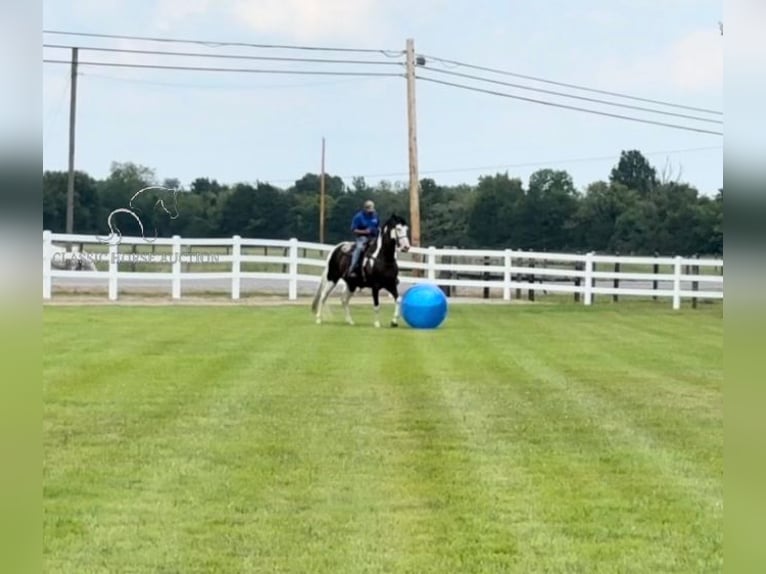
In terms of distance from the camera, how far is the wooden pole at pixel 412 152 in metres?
25.9

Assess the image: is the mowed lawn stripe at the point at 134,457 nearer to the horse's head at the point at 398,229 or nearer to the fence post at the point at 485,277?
the horse's head at the point at 398,229

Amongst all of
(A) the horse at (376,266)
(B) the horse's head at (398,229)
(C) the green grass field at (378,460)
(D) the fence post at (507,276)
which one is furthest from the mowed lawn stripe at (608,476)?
(D) the fence post at (507,276)

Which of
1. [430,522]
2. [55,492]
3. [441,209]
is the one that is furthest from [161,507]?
[441,209]

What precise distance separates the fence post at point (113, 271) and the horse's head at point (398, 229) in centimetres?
773

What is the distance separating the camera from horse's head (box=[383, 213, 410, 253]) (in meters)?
16.6

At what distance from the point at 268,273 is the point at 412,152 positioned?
463cm

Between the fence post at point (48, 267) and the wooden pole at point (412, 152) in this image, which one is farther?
the wooden pole at point (412, 152)

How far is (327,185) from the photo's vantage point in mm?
30234

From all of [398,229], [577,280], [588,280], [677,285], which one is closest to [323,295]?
[398,229]

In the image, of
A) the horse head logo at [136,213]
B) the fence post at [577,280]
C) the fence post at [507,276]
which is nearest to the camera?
the horse head logo at [136,213]

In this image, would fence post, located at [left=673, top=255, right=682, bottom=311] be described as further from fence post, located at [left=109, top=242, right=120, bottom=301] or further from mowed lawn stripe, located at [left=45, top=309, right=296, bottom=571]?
mowed lawn stripe, located at [left=45, top=309, right=296, bottom=571]

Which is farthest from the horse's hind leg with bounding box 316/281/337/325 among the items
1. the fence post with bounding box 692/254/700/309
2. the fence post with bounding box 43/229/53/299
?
the fence post with bounding box 692/254/700/309

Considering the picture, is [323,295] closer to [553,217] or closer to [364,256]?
[364,256]

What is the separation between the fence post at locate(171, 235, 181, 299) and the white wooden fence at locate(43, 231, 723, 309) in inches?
0.8
